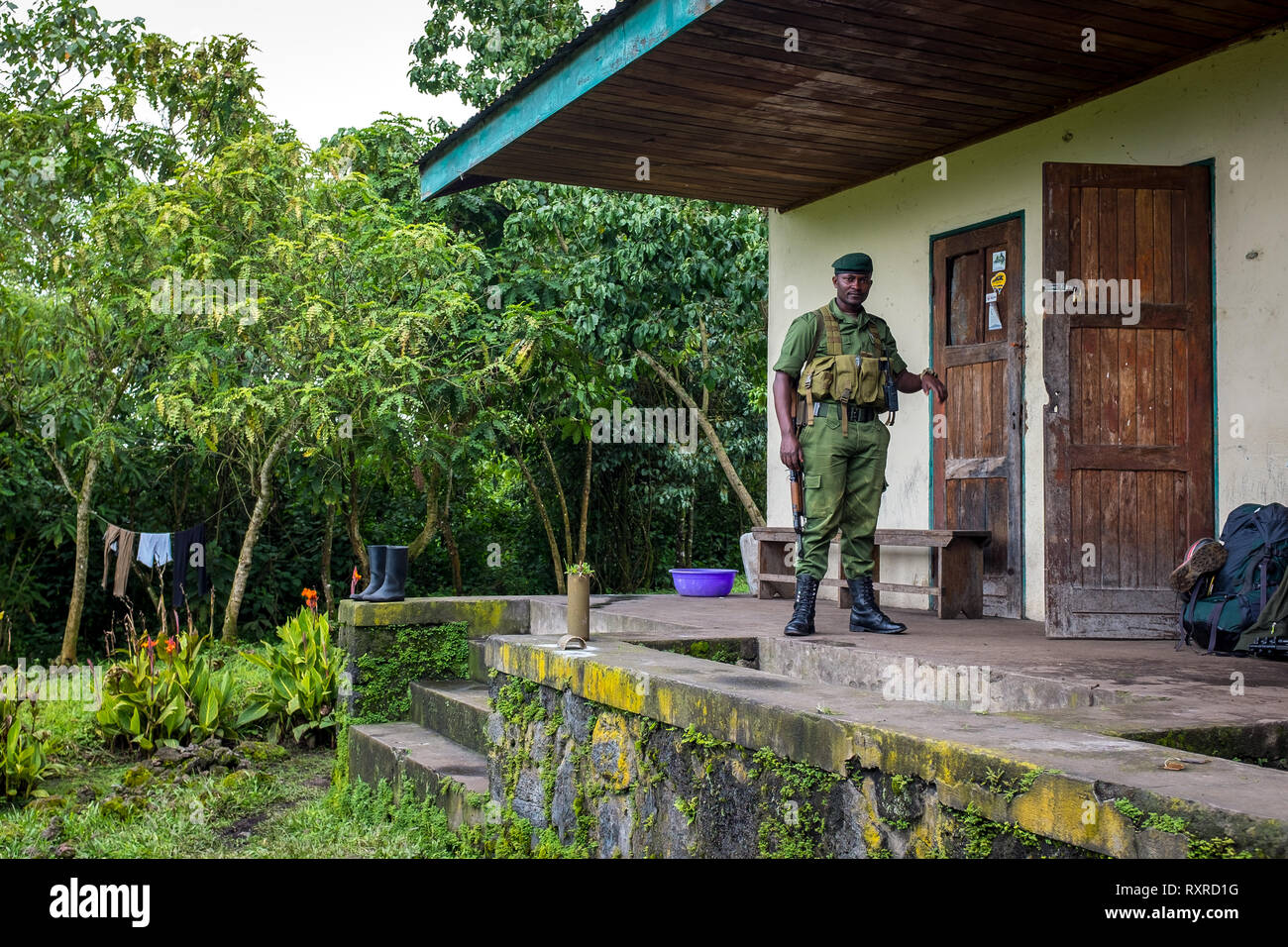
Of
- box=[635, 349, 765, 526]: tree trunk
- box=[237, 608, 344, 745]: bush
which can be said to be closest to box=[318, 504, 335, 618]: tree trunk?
box=[635, 349, 765, 526]: tree trunk

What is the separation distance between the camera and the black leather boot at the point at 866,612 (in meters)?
5.45

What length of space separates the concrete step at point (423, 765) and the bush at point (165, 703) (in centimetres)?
132

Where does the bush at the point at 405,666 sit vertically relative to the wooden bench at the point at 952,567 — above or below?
below

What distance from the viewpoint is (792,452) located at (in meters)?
Result: 5.43

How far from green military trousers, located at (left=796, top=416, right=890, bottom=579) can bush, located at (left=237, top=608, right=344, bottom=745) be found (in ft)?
10.9

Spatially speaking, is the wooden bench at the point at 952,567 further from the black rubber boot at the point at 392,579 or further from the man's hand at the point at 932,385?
the black rubber boot at the point at 392,579

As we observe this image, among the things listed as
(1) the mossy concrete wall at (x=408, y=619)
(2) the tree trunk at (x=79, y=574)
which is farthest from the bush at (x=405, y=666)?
(2) the tree trunk at (x=79, y=574)

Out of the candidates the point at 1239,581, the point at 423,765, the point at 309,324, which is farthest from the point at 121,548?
the point at 1239,581

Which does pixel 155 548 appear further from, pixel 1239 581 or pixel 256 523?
pixel 1239 581

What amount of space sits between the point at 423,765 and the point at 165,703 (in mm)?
2611

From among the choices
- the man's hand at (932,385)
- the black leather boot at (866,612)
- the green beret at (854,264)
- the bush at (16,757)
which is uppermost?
the green beret at (854,264)

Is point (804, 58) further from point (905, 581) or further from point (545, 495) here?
point (545, 495)

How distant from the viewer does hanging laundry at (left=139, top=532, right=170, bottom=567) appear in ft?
32.6
